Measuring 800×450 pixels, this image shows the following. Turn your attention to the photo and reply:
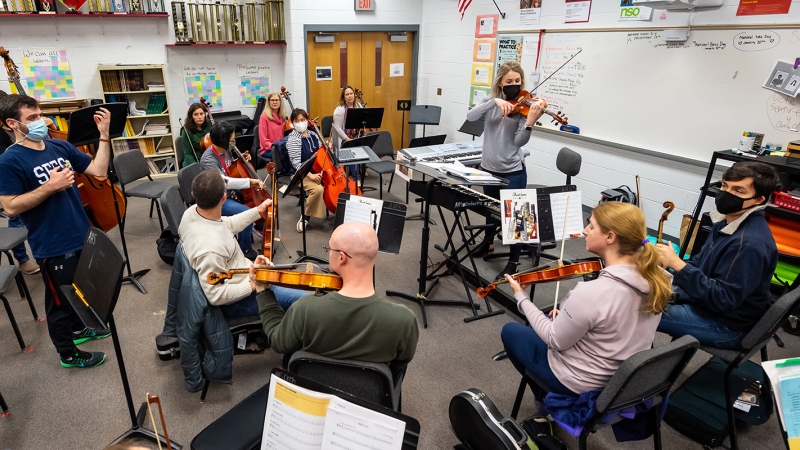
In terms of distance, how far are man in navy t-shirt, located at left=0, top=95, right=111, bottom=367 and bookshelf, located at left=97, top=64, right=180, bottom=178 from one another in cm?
383

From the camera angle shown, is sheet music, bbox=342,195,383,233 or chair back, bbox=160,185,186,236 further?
chair back, bbox=160,185,186,236

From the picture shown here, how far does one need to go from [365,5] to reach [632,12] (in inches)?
155

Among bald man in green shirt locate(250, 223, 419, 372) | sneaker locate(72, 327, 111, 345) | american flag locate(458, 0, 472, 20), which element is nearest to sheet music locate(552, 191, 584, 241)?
bald man in green shirt locate(250, 223, 419, 372)

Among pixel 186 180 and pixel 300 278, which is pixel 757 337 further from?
pixel 186 180

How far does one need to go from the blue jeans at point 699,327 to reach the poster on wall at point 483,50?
456 cm

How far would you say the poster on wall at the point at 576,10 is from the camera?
16.2 ft

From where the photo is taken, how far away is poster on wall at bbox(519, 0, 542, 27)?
18.0 ft

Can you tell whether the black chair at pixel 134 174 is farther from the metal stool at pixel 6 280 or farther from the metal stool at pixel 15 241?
the metal stool at pixel 6 280

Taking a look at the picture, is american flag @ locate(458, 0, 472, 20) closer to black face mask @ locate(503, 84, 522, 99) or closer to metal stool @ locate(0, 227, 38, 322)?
black face mask @ locate(503, 84, 522, 99)

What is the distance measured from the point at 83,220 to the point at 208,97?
4.52m

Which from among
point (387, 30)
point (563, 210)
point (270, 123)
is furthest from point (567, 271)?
point (387, 30)

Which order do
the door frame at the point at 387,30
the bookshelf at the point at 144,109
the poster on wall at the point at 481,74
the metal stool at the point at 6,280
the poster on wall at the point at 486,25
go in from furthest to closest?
the door frame at the point at 387,30
the poster on wall at the point at 481,74
the poster on wall at the point at 486,25
the bookshelf at the point at 144,109
the metal stool at the point at 6,280

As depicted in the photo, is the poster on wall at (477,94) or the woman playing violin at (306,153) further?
the poster on wall at (477,94)

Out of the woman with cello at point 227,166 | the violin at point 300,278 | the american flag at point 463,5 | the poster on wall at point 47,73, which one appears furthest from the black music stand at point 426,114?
the violin at point 300,278
